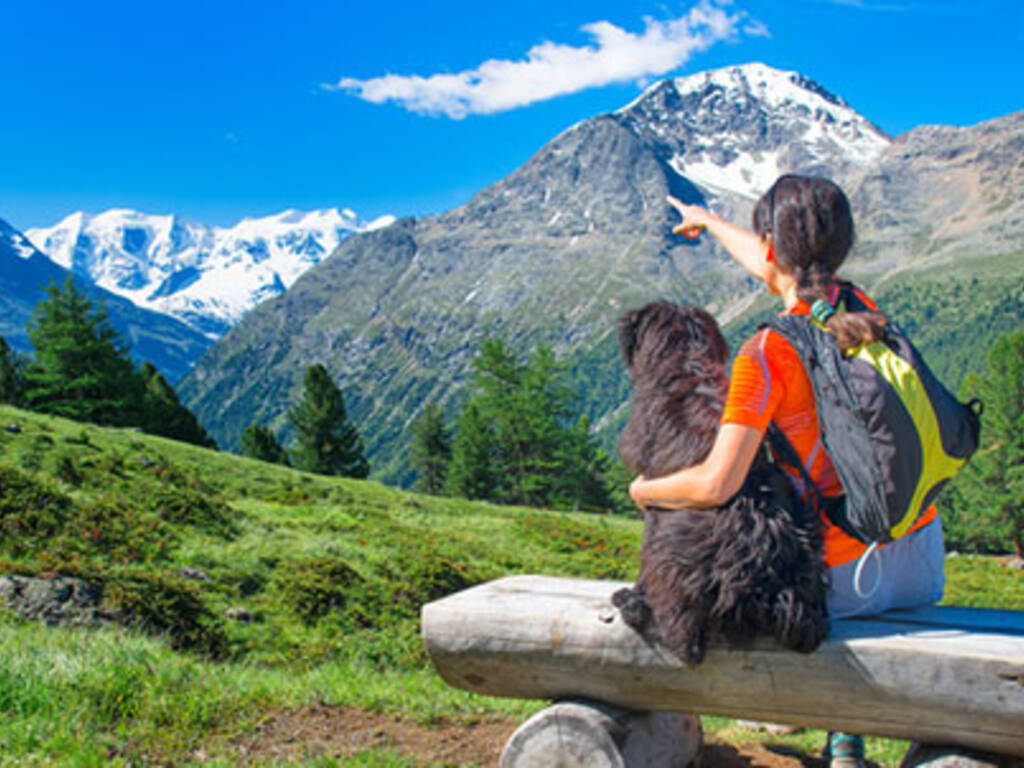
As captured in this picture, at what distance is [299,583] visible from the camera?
11.9 m

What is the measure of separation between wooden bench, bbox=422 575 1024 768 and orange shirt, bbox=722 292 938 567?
481mm

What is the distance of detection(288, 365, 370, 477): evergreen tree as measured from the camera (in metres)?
55.2

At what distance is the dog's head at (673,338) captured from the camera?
4281 mm

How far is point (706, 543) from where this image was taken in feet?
13.0

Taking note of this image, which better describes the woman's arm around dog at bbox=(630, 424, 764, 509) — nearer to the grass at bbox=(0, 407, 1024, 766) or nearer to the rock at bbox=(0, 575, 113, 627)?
the grass at bbox=(0, 407, 1024, 766)

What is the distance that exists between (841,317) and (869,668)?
174 cm

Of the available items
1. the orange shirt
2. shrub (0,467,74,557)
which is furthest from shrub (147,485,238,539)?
the orange shirt

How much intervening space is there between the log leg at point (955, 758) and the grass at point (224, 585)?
248 cm

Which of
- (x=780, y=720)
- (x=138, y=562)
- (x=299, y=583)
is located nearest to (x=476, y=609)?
(x=780, y=720)

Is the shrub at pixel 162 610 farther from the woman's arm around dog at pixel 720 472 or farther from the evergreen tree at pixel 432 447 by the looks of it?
the evergreen tree at pixel 432 447

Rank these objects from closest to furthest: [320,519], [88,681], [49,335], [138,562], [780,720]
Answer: [780,720]
[88,681]
[138,562]
[320,519]
[49,335]

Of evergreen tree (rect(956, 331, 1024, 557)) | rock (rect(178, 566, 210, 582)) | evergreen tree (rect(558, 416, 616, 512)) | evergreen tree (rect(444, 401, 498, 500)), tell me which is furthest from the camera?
evergreen tree (rect(558, 416, 616, 512))

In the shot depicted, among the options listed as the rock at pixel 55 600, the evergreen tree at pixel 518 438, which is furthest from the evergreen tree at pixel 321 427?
the rock at pixel 55 600

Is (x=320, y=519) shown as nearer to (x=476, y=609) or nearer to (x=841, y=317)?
(x=476, y=609)
